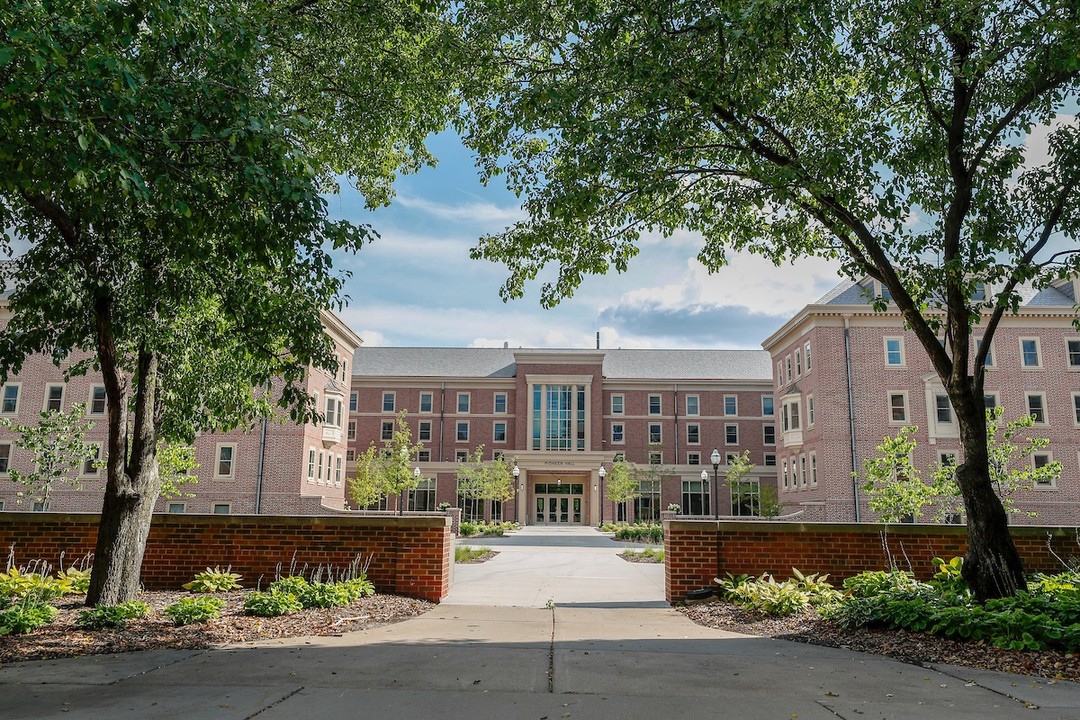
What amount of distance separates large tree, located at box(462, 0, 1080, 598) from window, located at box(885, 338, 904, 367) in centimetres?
3300

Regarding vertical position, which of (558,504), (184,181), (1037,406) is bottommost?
(558,504)

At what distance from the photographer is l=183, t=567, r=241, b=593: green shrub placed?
1074 cm

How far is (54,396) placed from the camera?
43500 millimetres

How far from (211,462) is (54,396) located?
33.4 feet

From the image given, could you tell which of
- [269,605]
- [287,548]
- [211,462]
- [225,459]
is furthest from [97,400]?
[269,605]

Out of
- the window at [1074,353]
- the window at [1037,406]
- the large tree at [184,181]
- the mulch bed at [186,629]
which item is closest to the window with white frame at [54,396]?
the large tree at [184,181]

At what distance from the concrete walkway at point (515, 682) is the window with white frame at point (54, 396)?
141 ft

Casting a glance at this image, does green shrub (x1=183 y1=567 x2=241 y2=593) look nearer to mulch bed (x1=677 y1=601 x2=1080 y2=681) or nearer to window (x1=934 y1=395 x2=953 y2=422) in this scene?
mulch bed (x1=677 y1=601 x2=1080 y2=681)

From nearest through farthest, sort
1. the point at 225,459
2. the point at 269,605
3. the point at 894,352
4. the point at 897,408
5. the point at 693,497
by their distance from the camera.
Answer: the point at 269,605
the point at 897,408
the point at 894,352
the point at 225,459
the point at 693,497

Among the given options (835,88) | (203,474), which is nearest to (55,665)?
(835,88)

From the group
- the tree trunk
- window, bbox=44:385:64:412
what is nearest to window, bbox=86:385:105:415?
window, bbox=44:385:64:412

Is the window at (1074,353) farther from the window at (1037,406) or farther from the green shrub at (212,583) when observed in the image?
the green shrub at (212,583)

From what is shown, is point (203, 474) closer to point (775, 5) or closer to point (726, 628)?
point (726, 628)

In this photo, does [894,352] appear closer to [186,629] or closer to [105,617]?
[186,629]
